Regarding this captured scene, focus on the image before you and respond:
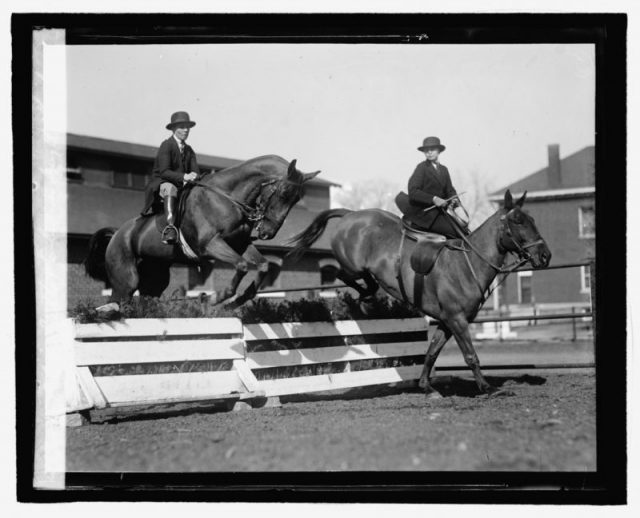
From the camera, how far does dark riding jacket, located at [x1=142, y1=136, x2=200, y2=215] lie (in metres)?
9.58

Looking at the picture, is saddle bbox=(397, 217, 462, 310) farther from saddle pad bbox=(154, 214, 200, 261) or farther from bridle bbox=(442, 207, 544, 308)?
saddle pad bbox=(154, 214, 200, 261)

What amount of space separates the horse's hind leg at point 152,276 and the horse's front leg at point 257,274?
5.49 ft

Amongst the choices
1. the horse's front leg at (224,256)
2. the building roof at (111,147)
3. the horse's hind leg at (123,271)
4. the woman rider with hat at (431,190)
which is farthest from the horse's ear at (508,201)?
the building roof at (111,147)

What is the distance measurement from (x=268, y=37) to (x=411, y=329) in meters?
5.76

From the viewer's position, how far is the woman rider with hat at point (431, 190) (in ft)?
34.1

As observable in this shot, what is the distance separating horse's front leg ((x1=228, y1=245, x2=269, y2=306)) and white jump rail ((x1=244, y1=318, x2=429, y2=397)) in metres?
0.37

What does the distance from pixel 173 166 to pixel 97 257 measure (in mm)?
2253

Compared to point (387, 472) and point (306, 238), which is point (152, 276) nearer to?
point (306, 238)

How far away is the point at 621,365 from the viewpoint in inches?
270

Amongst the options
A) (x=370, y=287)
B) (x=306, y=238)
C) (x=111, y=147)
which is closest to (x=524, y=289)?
(x=111, y=147)

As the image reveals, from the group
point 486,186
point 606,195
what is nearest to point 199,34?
point 606,195

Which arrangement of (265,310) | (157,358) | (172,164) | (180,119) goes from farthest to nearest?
(265,310) → (172,164) → (180,119) → (157,358)

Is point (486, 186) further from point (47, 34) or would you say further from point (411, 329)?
point (47, 34)

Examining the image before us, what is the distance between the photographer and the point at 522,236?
9344mm
